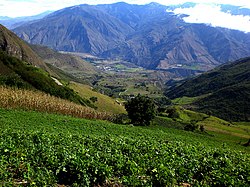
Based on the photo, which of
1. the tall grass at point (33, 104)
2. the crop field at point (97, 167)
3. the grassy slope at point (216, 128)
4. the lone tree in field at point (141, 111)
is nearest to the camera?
the crop field at point (97, 167)

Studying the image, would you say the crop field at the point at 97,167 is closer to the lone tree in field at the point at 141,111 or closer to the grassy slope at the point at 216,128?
the lone tree in field at the point at 141,111

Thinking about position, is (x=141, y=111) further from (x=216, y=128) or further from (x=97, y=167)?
(x=216, y=128)

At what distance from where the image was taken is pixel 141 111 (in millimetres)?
74625

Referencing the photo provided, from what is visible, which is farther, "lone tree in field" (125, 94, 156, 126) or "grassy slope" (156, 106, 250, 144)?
"grassy slope" (156, 106, 250, 144)

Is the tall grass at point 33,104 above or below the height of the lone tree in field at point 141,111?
above

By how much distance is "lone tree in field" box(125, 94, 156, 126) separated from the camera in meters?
74.4

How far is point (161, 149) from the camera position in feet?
76.0

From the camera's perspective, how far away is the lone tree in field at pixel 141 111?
74.4m

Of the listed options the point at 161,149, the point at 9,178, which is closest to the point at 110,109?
the point at 161,149

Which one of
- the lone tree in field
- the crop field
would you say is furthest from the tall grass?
the crop field

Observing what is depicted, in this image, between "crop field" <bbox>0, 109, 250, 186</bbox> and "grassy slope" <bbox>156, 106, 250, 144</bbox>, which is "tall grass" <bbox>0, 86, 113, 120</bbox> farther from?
"crop field" <bbox>0, 109, 250, 186</bbox>

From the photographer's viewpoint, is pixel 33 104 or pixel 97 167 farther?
pixel 33 104

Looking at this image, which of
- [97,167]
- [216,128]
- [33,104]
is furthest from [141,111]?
[216,128]

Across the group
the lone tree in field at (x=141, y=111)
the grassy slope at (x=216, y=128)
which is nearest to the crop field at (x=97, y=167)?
the lone tree in field at (x=141, y=111)
